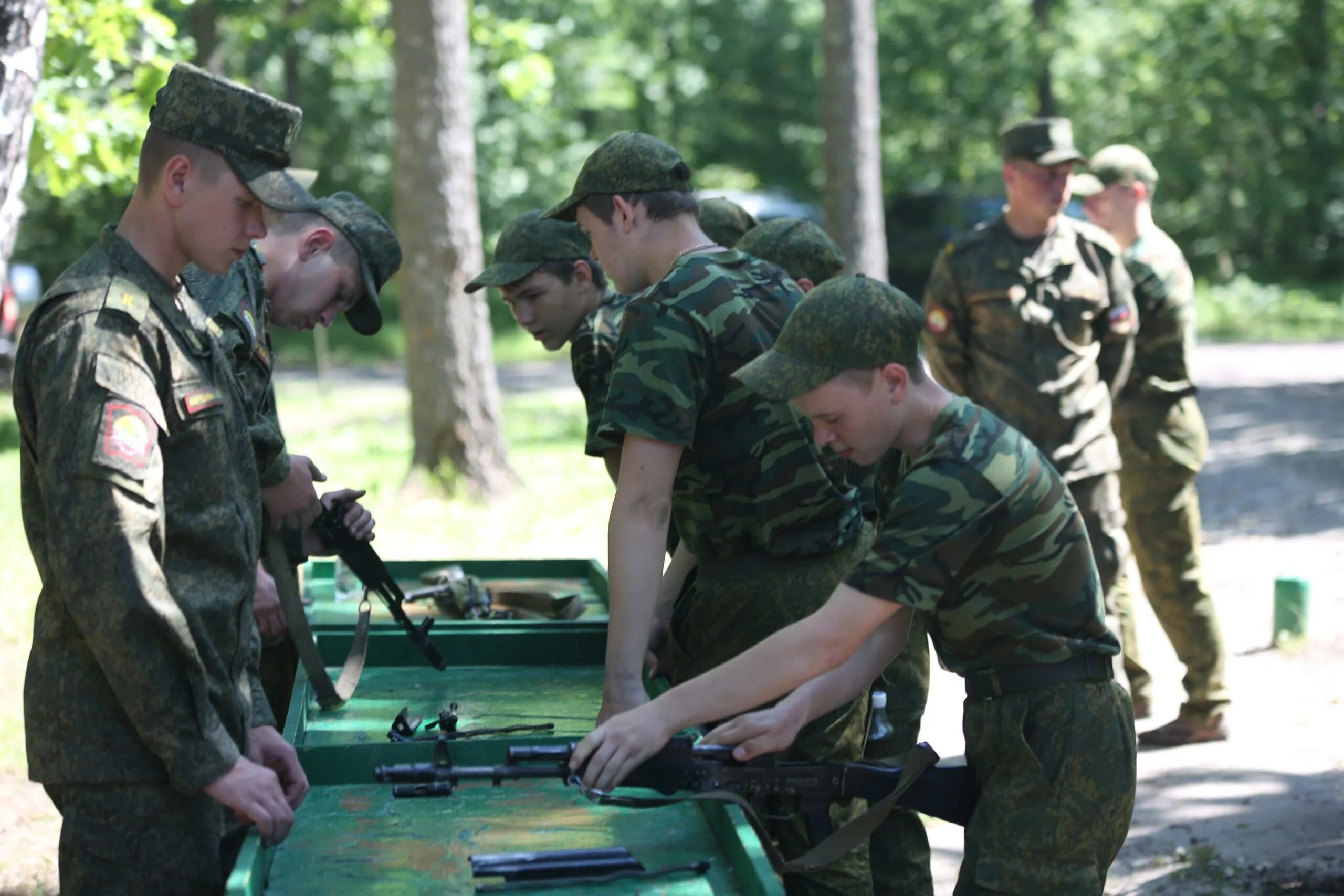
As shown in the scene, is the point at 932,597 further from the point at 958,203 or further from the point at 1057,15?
the point at 1057,15

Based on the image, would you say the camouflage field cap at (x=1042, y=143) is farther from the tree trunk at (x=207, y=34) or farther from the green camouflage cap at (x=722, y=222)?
the tree trunk at (x=207, y=34)

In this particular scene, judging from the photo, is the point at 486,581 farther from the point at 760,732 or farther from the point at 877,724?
the point at 760,732

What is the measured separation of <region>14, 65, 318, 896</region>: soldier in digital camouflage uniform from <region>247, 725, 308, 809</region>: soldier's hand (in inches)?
3.6

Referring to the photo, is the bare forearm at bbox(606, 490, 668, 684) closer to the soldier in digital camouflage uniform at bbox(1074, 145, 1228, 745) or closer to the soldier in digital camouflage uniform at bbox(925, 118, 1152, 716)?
the soldier in digital camouflage uniform at bbox(925, 118, 1152, 716)

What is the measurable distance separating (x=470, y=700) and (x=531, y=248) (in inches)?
55.9

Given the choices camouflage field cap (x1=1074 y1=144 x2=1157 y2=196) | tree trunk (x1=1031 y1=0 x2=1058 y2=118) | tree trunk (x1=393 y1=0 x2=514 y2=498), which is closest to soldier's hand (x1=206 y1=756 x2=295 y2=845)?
camouflage field cap (x1=1074 y1=144 x2=1157 y2=196)

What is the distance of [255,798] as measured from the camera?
8.64 feet

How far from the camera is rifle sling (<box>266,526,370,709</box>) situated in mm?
3840

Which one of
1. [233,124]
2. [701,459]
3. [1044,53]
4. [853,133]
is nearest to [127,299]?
[233,124]

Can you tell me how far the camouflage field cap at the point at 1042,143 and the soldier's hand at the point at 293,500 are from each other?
3.25 meters

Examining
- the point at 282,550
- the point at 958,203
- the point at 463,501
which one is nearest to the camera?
the point at 282,550

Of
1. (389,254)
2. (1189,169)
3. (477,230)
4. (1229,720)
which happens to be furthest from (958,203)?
(389,254)

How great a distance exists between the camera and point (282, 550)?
161 inches

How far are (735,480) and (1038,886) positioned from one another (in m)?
1.19
